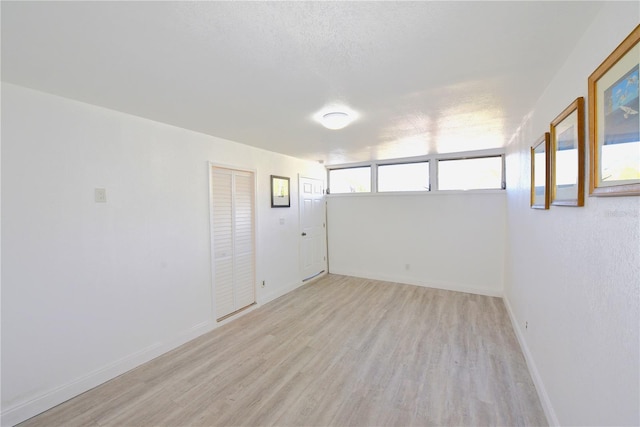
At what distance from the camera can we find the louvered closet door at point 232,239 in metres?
3.23

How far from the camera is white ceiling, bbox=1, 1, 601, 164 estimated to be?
1.13 metres

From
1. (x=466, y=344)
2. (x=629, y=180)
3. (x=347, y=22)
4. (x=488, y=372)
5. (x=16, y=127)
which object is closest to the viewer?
(x=629, y=180)

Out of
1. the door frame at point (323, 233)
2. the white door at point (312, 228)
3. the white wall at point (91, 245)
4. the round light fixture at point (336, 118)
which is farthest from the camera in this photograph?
the white door at point (312, 228)

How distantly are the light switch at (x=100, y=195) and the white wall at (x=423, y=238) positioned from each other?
390 centimetres

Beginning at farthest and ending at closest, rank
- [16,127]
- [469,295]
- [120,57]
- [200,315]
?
[469,295] < [200,315] < [16,127] < [120,57]

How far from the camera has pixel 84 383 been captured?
6.80 ft

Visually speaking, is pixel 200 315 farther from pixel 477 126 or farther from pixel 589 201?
pixel 477 126

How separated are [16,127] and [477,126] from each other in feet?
12.9

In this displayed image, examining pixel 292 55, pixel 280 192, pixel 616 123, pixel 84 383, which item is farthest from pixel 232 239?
pixel 616 123

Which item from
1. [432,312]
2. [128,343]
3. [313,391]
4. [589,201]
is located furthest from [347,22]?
[432,312]

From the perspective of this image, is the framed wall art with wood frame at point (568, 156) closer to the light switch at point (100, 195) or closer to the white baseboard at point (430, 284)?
the white baseboard at point (430, 284)

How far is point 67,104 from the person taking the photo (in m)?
2.00

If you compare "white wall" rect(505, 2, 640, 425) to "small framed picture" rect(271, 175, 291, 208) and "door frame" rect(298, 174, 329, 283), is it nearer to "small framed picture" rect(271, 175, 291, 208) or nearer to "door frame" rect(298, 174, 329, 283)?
"small framed picture" rect(271, 175, 291, 208)

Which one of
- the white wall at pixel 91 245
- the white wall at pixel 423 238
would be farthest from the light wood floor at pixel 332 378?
the white wall at pixel 423 238
